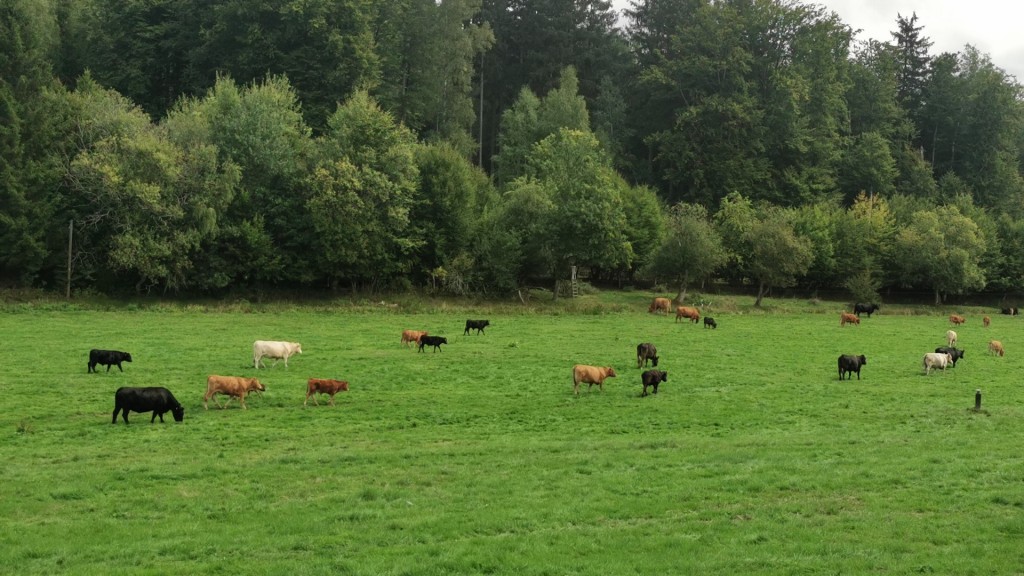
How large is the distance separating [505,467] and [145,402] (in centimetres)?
1018

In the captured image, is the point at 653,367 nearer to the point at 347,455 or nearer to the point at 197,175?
the point at 347,455

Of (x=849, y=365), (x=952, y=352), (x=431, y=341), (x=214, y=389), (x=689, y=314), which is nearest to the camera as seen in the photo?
(x=214, y=389)

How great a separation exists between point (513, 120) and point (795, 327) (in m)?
43.8

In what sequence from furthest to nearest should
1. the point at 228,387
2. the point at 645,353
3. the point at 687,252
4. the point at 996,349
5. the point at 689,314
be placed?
1. the point at 687,252
2. the point at 689,314
3. the point at 996,349
4. the point at 645,353
5. the point at 228,387

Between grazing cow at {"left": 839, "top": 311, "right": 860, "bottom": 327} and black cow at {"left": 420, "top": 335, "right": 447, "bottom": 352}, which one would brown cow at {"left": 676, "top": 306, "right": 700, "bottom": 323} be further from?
black cow at {"left": 420, "top": 335, "right": 447, "bottom": 352}

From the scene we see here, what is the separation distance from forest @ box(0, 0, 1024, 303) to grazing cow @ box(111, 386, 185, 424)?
3133cm

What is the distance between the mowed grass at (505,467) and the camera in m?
11.9

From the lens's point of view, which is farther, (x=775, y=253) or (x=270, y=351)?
(x=775, y=253)

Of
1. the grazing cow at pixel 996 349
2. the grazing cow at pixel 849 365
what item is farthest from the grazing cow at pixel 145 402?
the grazing cow at pixel 996 349

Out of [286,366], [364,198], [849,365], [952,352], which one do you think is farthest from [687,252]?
[286,366]

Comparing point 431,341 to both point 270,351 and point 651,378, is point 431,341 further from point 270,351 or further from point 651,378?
point 651,378

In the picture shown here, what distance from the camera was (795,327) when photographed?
49.7m

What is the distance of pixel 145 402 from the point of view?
2156cm

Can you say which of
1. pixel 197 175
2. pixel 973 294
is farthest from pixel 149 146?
pixel 973 294
